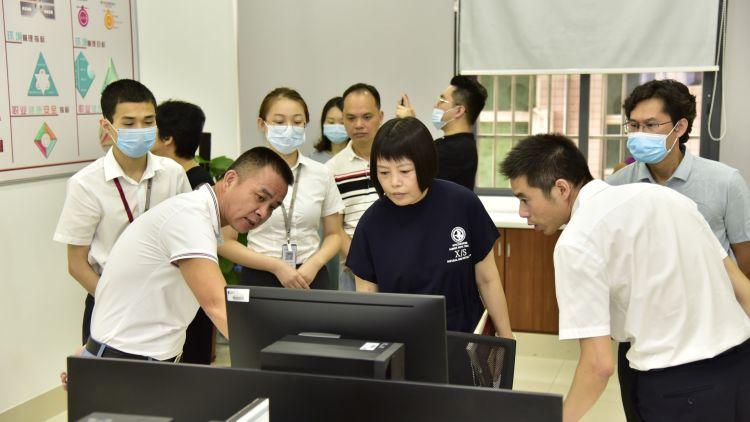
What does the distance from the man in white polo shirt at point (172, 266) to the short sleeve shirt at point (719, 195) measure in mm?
1487

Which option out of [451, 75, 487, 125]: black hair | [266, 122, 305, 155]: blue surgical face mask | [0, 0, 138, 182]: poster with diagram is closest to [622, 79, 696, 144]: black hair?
[451, 75, 487, 125]: black hair

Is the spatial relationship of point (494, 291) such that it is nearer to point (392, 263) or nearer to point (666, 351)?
point (392, 263)

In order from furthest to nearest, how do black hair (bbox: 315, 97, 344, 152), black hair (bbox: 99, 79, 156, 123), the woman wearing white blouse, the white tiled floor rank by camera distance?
1. black hair (bbox: 315, 97, 344, 152)
2. the white tiled floor
3. the woman wearing white blouse
4. black hair (bbox: 99, 79, 156, 123)

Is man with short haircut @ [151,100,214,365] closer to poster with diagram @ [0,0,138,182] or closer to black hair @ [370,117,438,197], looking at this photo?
poster with diagram @ [0,0,138,182]

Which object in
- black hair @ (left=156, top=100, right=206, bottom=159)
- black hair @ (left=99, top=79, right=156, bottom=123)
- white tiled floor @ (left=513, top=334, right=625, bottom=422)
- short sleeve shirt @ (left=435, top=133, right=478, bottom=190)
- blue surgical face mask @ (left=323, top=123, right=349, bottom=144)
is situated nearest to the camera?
black hair @ (left=99, top=79, right=156, bottom=123)

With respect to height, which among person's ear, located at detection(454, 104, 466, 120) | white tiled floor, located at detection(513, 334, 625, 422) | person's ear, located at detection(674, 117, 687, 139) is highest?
person's ear, located at detection(454, 104, 466, 120)

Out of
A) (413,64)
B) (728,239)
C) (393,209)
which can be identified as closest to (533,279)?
(413,64)

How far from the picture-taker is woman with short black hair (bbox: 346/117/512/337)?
239cm

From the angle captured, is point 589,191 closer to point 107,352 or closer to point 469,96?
point 107,352

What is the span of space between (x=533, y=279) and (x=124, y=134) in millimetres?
2898

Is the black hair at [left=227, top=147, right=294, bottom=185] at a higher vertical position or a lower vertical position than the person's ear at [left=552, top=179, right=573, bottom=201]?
higher

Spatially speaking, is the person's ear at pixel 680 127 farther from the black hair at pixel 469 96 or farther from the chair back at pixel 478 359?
the chair back at pixel 478 359

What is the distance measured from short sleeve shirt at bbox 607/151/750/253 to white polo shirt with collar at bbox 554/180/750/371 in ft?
2.62

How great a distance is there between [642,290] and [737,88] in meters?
3.45
